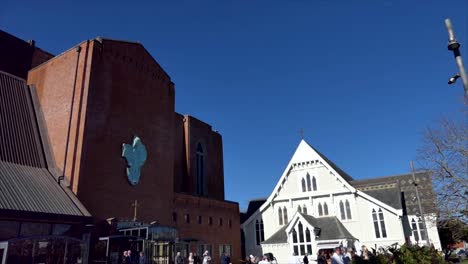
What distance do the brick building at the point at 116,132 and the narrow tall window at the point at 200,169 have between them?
439 centimetres

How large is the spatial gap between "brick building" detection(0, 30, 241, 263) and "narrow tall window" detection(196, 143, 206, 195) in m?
4.39

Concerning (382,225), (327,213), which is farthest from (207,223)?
(382,225)

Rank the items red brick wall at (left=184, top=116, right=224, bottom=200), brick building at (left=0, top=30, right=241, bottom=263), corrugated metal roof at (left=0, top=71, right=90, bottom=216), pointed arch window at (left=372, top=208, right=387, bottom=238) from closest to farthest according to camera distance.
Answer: corrugated metal roof at (left=0, top=71, right=90, bottom=216)
brick building at (left=0, top=30, right=241, bottom=263)
pointed arch window at (left=372, top=208, right=387, bottom=238)
red brick wall at (left=184, top=116, right=224, bottom=200)

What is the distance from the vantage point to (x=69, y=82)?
25047mm

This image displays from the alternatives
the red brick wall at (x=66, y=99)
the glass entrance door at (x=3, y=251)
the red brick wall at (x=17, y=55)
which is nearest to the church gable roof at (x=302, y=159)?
the red brick wall at (x=66, y=99)

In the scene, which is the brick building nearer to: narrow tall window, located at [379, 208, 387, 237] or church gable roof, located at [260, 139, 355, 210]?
church gable roof, located at [260, 139, 355, 210]

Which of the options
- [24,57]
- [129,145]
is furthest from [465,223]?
[24,57]

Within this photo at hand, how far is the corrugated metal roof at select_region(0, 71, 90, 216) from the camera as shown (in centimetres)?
1850

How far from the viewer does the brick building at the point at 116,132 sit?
22.9 metres

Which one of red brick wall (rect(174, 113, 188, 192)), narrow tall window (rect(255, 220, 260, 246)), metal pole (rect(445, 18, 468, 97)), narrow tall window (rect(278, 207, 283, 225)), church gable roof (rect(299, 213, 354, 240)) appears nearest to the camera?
metal pole (rect(445, 18, 468, 97))

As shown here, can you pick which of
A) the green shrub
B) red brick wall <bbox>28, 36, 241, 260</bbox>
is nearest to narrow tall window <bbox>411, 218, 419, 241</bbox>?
the green shrub

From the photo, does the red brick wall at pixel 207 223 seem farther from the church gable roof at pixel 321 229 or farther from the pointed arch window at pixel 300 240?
the pointed arch window at pixel 300 240

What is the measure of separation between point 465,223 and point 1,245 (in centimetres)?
2330

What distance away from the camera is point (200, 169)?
40000mm
